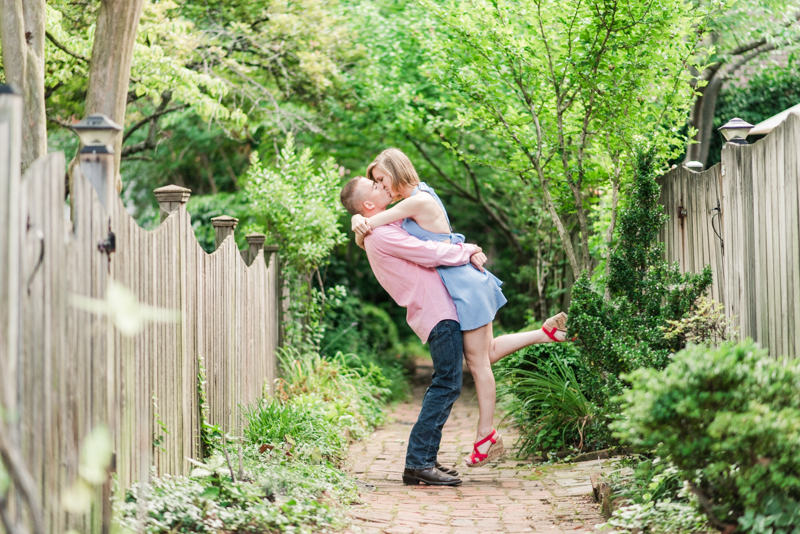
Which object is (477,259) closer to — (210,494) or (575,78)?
(575,78)

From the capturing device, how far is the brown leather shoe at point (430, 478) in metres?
4.32

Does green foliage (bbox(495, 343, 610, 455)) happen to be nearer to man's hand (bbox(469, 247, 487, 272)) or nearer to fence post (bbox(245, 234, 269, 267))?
man's hand (bbox(469, 247, 487, 272))

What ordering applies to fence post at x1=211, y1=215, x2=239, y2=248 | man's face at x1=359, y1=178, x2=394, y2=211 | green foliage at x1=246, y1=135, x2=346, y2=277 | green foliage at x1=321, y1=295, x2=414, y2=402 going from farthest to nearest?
green foliage at x1=321, y1=295, x2=414, y2=402, green foliage at x1=246, y1=135, x2=346, y2=277, fence post at x1=211, y1=215, x2=239, y2=248, man's face at x1=359, y1=178, x2=394, y2=211

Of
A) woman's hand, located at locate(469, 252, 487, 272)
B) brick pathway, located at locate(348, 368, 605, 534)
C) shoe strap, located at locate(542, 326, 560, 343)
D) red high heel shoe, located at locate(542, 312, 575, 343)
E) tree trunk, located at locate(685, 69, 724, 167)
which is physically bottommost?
brick pathway, located at locate(348, 368, 605, 534)

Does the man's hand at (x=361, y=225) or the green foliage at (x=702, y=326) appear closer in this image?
the green foliage at (x=702, y=326)

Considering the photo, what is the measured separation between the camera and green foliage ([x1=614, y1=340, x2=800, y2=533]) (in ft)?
7.89

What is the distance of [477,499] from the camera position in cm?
405

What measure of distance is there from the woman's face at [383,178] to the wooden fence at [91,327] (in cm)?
114

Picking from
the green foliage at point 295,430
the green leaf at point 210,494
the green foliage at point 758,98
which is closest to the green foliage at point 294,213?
the green foliage at point 295,430

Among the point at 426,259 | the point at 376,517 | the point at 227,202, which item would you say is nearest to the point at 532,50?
the point at 426,259

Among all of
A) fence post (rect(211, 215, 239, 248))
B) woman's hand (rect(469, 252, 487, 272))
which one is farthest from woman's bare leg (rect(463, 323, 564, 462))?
fence post (rect(211, 215, 239, 248))

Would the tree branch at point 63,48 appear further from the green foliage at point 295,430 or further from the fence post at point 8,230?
the fence post at point 8,230

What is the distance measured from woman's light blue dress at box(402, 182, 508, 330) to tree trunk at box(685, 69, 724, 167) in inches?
237

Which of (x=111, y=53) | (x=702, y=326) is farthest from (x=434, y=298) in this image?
(x=111, y=53)
